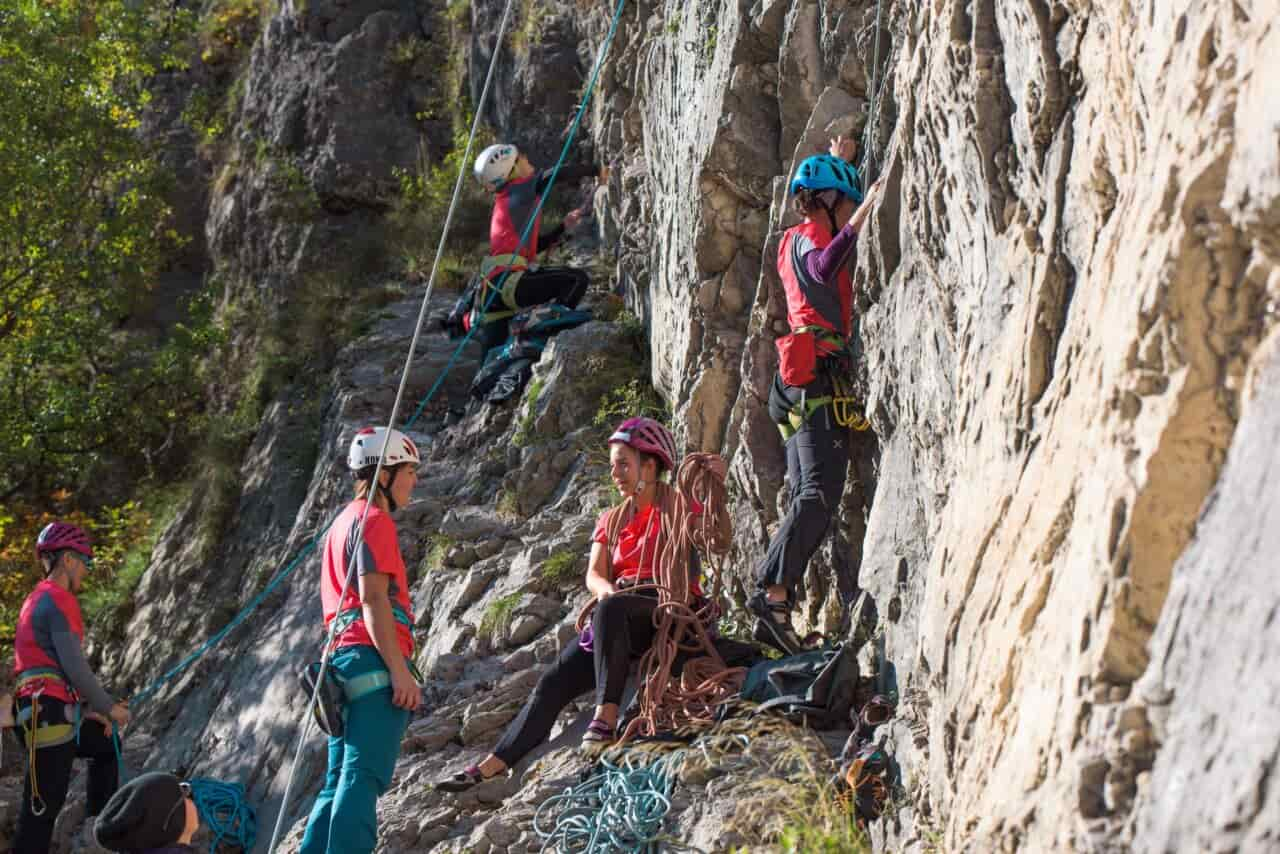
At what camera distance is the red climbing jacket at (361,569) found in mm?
5477

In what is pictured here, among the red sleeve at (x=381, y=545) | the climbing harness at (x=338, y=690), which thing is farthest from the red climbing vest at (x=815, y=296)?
the climbing harness at (x=338, y=690)

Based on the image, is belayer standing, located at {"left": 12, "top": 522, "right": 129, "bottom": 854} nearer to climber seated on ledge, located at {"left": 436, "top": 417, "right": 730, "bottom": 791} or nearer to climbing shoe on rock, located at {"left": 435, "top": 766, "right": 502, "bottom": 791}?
climbing shoe on rock, located at {"left": 435, "top": 766, "right": 502, "bottom": 791}

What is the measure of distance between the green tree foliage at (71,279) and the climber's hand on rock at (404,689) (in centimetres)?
930

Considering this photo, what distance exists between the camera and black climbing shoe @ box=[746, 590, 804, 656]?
19.8 ft

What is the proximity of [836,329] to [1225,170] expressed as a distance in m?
3.33

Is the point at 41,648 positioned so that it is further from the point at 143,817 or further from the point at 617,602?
the point at 143,817

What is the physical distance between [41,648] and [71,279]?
26.5ft

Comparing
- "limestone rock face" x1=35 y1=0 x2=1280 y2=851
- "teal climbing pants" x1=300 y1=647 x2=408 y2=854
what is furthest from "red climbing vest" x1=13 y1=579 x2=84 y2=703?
"teal climbing pants" x1=300 y1=647 x2=408 y2=854

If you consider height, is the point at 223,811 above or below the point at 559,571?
below

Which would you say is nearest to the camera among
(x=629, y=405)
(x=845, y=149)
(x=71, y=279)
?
(x=845, y=149)

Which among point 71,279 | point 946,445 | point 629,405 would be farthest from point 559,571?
point 71,279

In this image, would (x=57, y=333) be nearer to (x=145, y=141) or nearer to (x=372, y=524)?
(x=145, y=141)

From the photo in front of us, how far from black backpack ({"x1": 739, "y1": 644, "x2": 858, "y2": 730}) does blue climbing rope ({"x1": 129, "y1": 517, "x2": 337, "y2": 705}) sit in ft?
15.5

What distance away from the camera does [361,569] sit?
5.45 meters
